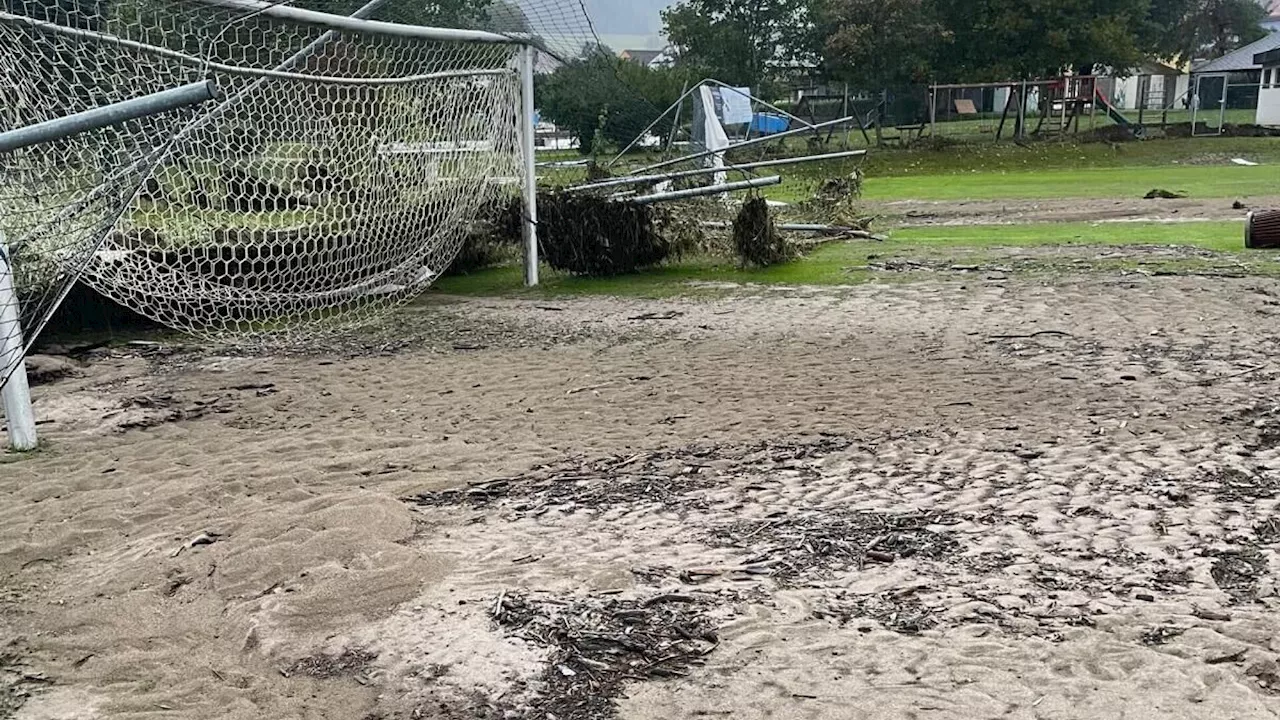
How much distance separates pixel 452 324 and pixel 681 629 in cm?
663

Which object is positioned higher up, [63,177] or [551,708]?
[63,177]

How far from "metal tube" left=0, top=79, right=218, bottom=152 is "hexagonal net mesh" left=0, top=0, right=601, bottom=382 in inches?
107

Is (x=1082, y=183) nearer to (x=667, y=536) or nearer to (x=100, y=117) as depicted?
(x=667, y=536)

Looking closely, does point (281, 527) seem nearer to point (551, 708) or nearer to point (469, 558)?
point (469, 558)

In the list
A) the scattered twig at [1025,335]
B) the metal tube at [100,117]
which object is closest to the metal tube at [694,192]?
the scattered twig at [1025,335]

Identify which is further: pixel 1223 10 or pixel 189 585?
pixel 1223 10

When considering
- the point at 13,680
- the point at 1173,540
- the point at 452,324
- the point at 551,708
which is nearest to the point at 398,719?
the point at 551,708

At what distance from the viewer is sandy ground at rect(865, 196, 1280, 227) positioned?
16500 millimetres

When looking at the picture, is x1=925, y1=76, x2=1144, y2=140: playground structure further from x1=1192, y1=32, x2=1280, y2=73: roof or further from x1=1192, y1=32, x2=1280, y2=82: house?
x1=1192, y1=32, x2=1280, y2=73: roof

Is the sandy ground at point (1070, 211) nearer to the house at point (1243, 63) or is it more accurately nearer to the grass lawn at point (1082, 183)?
A: the grass lawn at point (1082, 183)

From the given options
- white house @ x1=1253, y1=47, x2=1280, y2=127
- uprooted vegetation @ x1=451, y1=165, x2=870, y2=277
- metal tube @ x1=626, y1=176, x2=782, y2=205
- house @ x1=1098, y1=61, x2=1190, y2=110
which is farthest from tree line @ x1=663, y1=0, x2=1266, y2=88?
metal tube @ x1=626, y1=176, x2=782, y2=205

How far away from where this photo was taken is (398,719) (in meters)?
3.51

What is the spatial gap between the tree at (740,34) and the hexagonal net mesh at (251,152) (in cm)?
2672

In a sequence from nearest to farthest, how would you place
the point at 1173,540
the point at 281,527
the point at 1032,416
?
1. the point at 1173,540
2. the point at 281,527
3. the point at 1032,416
